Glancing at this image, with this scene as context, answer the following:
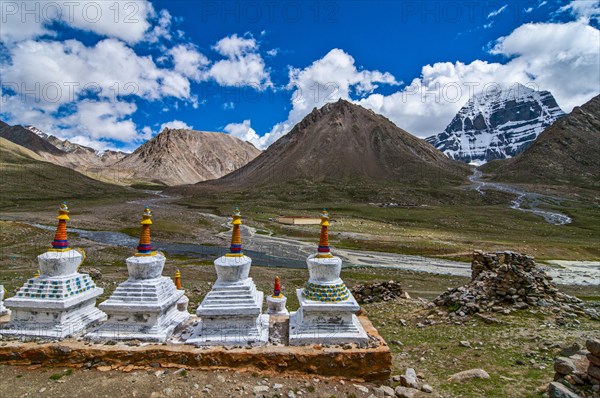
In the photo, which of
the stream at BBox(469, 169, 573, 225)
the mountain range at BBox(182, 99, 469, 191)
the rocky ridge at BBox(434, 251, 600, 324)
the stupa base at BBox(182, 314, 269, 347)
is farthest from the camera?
the mountain range at BBox(182, 99, 469, 191)

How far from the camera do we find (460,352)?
990 cm

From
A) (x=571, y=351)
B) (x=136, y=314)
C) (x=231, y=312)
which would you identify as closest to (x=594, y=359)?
(x=571, y=351)

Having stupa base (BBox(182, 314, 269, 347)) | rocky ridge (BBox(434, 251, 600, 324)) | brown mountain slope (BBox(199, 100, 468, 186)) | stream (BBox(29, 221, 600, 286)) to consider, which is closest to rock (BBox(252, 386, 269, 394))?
stupa base (BBox(182, 314, 269, 347))

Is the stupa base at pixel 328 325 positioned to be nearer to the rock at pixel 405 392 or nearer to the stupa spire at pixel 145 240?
the rock at pixel 405 392

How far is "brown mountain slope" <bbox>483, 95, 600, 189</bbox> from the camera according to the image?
5689 inches

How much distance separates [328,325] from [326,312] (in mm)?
307

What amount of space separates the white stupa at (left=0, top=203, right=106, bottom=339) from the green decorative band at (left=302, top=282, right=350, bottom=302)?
5.58 meters

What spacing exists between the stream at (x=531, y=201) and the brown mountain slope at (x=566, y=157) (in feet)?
65.7

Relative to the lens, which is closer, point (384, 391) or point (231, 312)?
point (384, 391)

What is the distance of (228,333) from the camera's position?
7.96 m

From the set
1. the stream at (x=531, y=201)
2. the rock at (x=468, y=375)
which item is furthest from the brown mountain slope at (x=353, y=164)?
the rock at (x=468, y=375)

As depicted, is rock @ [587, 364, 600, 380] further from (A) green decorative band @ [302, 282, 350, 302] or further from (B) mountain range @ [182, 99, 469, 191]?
(B) mountain range @ [182, 99, 469, 191]

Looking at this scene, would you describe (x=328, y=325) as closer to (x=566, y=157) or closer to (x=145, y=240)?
(x=145, y=240)

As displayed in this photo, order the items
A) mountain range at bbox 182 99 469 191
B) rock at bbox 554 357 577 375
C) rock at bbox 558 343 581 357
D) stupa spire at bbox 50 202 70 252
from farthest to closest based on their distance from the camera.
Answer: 1. mountain range at bbox 182 99 469 191
2. stupa spire at bbox 50 202 70 252
3. rock at bbox 558 343 581 357
4. rock at bbox 554 357 577 375
